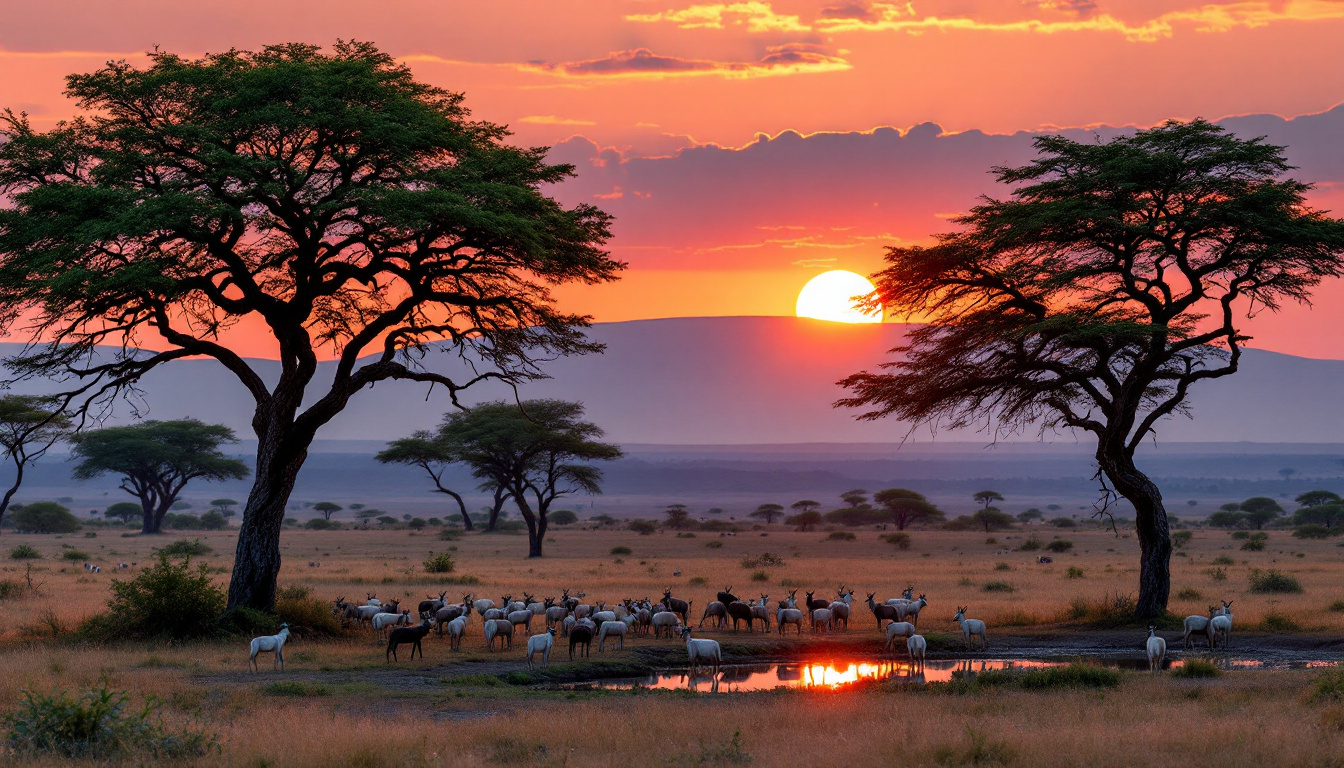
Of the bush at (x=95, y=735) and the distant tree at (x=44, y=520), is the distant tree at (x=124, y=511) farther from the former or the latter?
the bush at (x=95, y=735)

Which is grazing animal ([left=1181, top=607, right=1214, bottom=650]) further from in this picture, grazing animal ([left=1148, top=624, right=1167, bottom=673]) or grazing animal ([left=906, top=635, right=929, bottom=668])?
grazing animal ([left=906, top=635, right=929, bottom=668])

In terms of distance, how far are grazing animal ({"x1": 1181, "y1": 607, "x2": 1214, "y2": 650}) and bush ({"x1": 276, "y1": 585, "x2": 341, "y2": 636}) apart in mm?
18145

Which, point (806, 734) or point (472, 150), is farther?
point (472, 150)

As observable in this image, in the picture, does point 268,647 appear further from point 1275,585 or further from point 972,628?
point 1275,585

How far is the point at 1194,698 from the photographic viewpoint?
16734mm

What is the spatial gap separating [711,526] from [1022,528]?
2778 cm

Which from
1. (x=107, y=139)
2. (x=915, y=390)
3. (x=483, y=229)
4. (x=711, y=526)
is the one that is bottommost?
(x=711, y=526)

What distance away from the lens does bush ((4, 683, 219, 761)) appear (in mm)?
12430

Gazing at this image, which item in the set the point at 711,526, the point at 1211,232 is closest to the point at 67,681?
the point at 1211,232

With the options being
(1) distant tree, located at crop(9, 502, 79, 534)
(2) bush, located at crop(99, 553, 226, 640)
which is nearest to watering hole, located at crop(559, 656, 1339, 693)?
(2) bush, located at crop(99, 553, 226, 640)

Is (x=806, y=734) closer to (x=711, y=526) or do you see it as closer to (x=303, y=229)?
(x=303, y=229)

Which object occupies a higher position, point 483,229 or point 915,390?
point 483,229

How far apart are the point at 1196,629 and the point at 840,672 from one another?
8.21 meters

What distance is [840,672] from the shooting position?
2192cm
